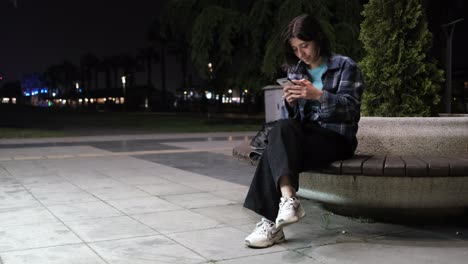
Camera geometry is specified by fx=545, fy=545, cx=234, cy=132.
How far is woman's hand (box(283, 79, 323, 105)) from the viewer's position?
388 centimetres

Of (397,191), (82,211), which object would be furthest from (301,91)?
(82,211)

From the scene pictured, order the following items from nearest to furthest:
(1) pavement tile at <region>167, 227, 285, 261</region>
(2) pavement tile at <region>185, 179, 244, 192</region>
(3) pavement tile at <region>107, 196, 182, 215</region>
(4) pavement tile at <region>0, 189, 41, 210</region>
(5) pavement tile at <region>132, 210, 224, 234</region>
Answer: (1) pavement tile at <region>167, 227, 285, 261</region>, (5) pavement tile at <region>132, 210, 224, 234</region>, (3) pavement tile at <region>107, 196, 182, 215</region>, (4) pavement tile at <region>0, 189, 41, 210</region>, (2) pavement tile at <region>185, 179, 244, 192</region>

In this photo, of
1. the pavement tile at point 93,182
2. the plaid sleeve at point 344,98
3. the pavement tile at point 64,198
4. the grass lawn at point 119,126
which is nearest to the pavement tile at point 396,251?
the plaid sleeve at point 344,98

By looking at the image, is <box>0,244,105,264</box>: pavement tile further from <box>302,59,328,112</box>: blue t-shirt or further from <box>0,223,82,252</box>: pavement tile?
<box>302,59,328,112</box>: blue t-shirt

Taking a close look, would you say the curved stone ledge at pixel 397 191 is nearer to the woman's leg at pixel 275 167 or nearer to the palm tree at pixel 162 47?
the woman's leg at pixel 275 167

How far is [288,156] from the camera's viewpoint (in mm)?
3893

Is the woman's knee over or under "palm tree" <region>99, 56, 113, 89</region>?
under

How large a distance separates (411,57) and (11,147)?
37.3 ft

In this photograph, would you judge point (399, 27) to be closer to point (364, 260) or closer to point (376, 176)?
point (376, 176)

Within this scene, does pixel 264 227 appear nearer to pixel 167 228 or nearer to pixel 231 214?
pixel 167 228

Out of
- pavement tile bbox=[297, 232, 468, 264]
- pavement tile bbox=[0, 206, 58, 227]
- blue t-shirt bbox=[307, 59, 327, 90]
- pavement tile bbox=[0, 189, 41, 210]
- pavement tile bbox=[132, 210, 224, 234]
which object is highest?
blue t-shirt bbox=[307, 59, 327, 90]

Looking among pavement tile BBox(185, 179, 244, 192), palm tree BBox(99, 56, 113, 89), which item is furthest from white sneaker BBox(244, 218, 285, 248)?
palm tree BBox(99, 56, 113, 89)

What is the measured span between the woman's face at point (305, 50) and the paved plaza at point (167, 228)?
1451mm

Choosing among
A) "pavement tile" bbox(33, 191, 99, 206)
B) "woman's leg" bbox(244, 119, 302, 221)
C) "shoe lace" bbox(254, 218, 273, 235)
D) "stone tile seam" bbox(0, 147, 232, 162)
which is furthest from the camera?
"stone tile seam" bbox(0, 147, 232, 162)
